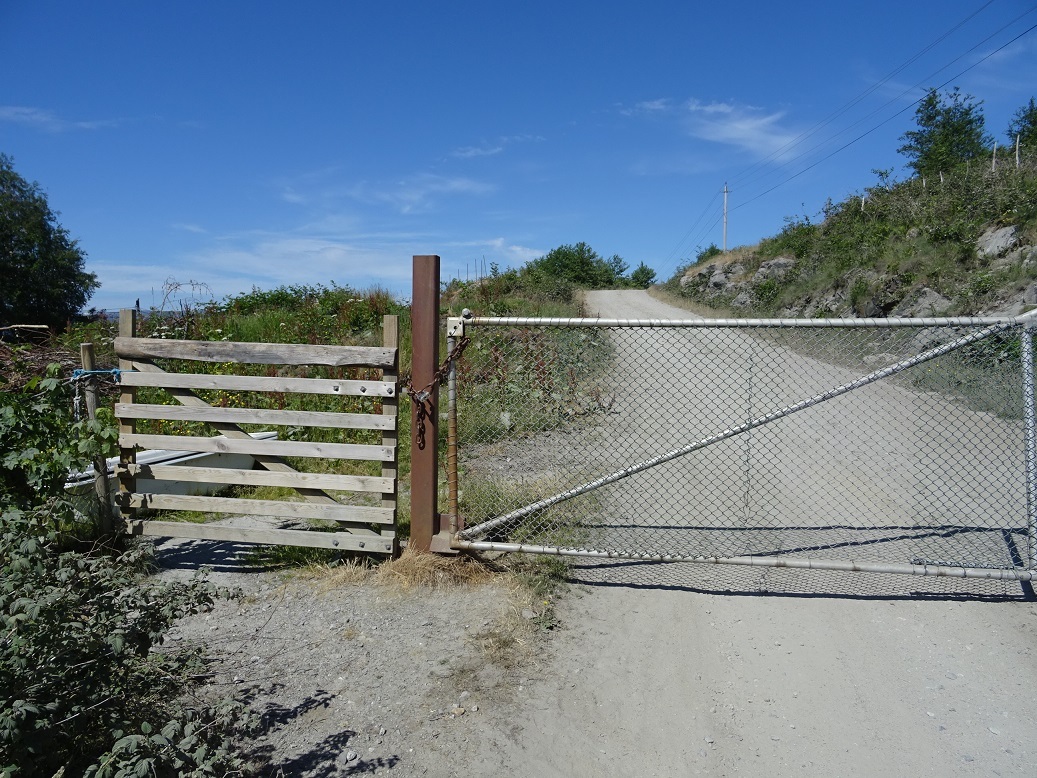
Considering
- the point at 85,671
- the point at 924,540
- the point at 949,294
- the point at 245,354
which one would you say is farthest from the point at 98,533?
the point at 949,294

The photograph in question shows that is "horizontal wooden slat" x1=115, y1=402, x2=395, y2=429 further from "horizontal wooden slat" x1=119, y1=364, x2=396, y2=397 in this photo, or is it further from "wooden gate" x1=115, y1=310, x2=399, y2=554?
"horizontal wooden slat" x1=119, y1=364, x2=396, y2=397

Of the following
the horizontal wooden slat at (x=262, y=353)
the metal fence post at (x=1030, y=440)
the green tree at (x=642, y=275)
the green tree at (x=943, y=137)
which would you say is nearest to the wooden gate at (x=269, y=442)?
the horizontal wooden slat at (x=262, y=353)

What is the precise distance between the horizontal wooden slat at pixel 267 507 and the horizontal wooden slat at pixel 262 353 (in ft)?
3.23

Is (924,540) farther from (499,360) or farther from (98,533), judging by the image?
(98,533)

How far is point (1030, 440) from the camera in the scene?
4.15 metres

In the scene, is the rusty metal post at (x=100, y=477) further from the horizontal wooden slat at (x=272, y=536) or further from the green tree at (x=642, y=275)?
the green tree at (x=642, y=275)

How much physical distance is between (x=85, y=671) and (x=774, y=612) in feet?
11.6

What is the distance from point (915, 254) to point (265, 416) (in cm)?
1556

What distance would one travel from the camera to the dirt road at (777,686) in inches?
113

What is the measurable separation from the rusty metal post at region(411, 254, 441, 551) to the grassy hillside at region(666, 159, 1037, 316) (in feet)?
35.3

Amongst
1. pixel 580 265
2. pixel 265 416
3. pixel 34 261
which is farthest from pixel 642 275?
pixel 265 416

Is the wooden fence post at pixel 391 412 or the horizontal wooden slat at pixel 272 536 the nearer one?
the wooden fence post at pixel 391 412

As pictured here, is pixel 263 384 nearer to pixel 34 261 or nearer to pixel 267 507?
pixel 267 507

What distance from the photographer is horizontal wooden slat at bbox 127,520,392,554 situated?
183 inches
